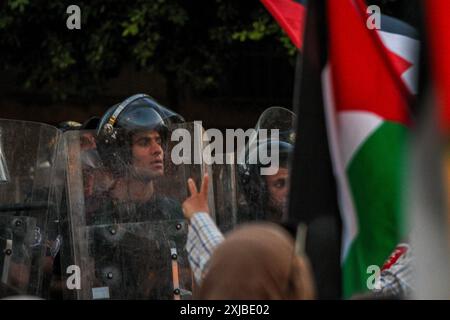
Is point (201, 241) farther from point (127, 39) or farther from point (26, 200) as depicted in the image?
point (127, 39)

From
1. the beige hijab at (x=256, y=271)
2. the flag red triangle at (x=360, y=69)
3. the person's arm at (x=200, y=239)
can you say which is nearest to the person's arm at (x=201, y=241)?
the person's arm at (x=200, y=239)

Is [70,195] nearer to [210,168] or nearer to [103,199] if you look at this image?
[103,199]

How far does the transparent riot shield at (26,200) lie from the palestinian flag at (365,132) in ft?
5.97

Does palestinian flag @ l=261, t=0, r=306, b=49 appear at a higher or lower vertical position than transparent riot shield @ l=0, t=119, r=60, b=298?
higher

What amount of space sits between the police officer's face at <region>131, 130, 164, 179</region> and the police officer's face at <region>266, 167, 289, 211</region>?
0.47 metres

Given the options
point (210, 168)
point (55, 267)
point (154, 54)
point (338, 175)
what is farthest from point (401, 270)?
point (154, 54)

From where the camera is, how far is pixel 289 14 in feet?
16.0

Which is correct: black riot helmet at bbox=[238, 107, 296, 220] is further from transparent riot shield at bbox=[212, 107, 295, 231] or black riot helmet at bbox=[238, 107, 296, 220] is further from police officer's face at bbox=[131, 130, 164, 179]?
police officer's face at bbox=[131, 130, 164, 179]

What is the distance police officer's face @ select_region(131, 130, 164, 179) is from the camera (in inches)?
200

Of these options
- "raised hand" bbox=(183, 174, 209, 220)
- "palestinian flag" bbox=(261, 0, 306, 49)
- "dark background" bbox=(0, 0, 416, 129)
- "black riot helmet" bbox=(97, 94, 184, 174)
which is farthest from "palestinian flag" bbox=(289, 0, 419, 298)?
"dark background" bbox=(0, 0, 416, 129)

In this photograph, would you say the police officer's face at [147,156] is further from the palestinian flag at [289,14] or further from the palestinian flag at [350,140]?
the palestinian flag at [350,140]

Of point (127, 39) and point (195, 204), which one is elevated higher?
point (127, 39)

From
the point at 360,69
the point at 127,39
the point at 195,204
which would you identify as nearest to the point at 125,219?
the point at 195,204

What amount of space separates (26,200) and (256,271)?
239 cm
